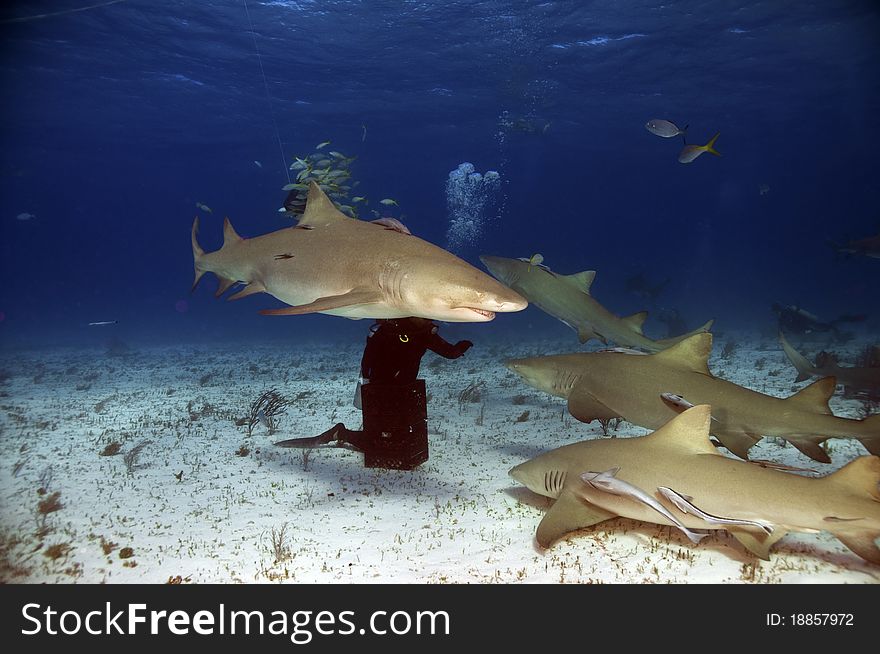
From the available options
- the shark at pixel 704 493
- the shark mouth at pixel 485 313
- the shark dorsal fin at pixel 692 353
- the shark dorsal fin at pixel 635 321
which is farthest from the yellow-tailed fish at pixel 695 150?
the shark mouth at pixel 485 313

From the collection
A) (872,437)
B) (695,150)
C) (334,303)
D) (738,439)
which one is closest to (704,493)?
(738,439)

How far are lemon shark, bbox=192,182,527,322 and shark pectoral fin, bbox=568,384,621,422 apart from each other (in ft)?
7.79

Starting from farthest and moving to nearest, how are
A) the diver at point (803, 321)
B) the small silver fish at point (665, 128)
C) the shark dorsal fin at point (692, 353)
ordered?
the diver at point (803, 321) < the small silver fish at point (665, 128) < the shark dorsal fin at point (692, 353)

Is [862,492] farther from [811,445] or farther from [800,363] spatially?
[800,363]

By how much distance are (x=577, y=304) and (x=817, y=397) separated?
11.5 ft

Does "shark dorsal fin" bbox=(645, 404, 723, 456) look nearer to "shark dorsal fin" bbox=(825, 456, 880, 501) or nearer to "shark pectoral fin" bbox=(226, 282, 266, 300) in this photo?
"shark dorsal fin" bbox=(825, 456, 880, 501)

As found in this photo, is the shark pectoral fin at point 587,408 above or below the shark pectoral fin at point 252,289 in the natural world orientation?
below

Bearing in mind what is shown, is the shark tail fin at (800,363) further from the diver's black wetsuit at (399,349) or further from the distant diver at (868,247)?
the distant diver at (868,247)

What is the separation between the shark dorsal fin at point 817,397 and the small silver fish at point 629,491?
6.28 ft

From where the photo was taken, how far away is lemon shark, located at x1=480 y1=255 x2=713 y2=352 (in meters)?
7.52

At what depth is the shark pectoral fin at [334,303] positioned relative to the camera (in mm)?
3619

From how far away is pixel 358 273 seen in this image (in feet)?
13.6

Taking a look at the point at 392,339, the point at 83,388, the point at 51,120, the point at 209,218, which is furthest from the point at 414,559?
the point at 209,218

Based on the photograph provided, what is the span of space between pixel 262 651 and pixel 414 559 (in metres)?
1.44
